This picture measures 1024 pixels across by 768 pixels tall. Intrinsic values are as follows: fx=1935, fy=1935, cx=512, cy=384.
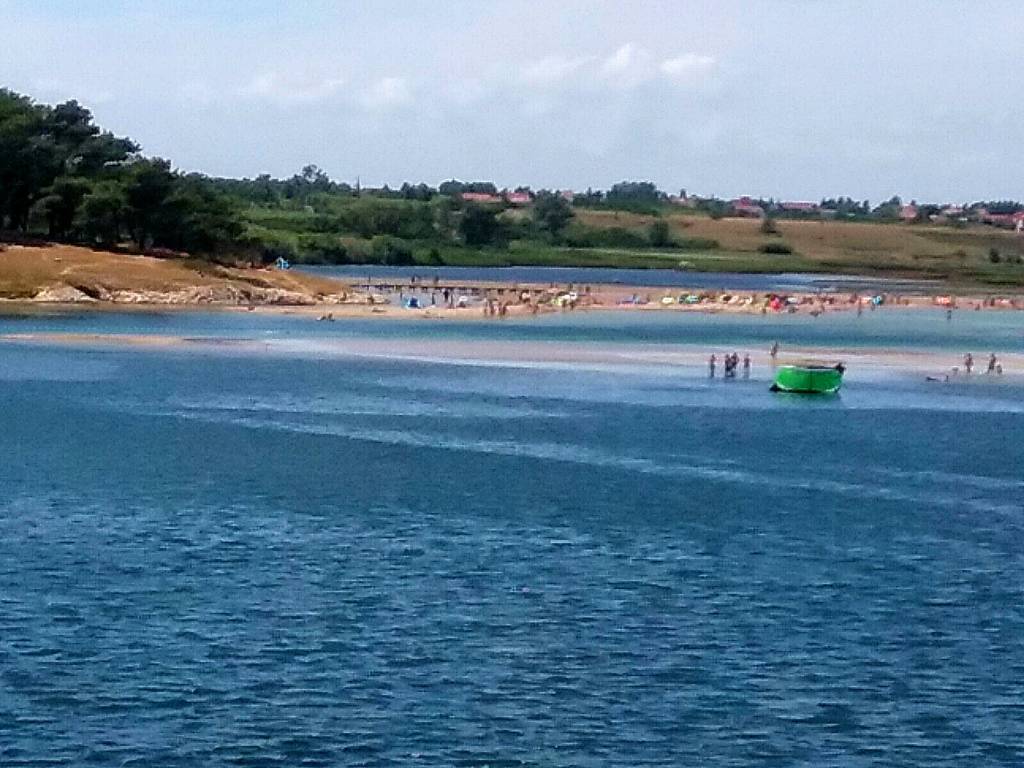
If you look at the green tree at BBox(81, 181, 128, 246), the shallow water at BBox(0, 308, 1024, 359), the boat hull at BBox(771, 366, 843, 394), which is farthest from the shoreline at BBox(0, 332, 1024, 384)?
the green tree at BBox(81, 181, 128, 246)

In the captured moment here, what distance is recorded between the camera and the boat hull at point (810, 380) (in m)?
84.3

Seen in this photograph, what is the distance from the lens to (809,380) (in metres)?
84.3

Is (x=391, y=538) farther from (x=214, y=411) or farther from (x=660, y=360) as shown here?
(x=660, y=360)

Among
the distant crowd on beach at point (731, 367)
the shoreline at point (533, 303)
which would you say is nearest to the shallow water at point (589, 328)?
the shoreline at point (533, 303)

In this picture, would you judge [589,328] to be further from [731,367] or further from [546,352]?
[731,367]

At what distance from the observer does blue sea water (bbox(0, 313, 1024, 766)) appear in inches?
1091

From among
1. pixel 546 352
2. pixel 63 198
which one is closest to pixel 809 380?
pixel 546 352

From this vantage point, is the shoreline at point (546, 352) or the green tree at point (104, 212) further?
the green tree at point (104, 212)

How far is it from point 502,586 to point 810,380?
48.7 meters

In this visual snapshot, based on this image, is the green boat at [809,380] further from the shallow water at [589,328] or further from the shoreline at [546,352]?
the shallow water at [589,328]

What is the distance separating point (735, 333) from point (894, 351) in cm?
1625

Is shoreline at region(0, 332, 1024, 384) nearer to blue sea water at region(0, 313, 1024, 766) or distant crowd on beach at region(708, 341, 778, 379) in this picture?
distant crowd on beach at region(708, 341, 778, 379)

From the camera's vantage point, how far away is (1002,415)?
255 feet

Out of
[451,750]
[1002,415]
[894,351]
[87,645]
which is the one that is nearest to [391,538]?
[87,645]
